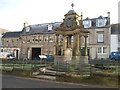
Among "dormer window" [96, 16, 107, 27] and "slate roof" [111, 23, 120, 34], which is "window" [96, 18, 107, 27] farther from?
"slate roof" [111, 23, 120, 34]

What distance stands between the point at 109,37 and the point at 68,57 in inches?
765

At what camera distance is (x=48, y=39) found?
39.6m

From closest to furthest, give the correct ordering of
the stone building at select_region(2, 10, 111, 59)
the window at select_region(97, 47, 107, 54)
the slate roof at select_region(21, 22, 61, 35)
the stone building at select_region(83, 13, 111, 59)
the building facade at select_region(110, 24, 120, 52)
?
the building facade at select_region(110, 24, 120, 52), the stone building at select_region(83, 13, 111, 59), the window at select_region(97, 47, 107, 54), the stone building at select_region(2, 10, 111, 59), the slate roof at select_region(21, 22, 61, 35)

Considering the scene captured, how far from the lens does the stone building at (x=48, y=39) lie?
3400cm

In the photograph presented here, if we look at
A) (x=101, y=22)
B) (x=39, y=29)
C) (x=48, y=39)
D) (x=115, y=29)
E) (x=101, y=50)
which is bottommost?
(x=101, y=50)

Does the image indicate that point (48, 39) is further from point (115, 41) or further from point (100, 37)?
point (115, 41)

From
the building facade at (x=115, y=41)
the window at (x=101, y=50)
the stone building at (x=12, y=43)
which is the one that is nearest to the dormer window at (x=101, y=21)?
the building facade at (x=115, y=41)

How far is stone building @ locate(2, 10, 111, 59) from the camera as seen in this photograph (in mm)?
34000

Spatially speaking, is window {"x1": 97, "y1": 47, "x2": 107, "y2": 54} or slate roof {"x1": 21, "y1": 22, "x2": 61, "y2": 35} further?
slate roof {"x1": 21, "y1": 22, "x2": 61, "y2": 35}

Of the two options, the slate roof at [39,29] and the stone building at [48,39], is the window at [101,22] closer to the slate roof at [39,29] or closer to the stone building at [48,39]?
the stone building at [48,39]

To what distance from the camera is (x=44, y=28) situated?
4159 centimetres

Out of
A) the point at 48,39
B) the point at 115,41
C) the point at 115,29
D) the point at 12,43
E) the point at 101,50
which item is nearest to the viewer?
the point at 115,41

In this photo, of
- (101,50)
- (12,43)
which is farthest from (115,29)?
(12,43)

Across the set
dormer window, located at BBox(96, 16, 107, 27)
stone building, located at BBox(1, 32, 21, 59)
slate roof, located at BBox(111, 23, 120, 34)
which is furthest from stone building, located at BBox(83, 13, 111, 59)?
stone building, located at BBox(1, 32, 21, 59)
